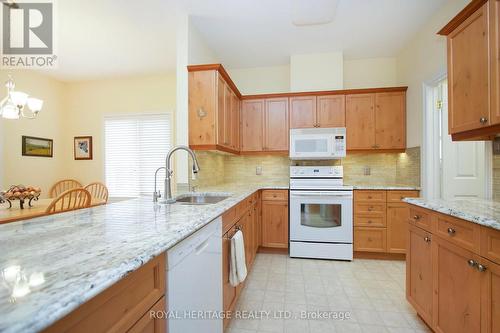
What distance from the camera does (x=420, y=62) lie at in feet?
8.93

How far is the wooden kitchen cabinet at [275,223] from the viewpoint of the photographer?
296 centimetres

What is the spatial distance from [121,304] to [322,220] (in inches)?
102

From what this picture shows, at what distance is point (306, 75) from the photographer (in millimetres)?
3346

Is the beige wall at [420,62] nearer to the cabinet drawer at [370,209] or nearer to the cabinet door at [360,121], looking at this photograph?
the cabinet door at [360,121]

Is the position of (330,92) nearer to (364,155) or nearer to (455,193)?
(364,155)

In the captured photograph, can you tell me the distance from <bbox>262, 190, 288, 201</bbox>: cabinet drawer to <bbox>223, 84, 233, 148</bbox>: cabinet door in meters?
0.80

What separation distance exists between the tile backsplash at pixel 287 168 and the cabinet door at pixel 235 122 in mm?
347

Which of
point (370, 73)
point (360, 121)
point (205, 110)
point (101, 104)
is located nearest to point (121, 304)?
point (205, 110)

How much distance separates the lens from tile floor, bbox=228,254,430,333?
5.36 ft

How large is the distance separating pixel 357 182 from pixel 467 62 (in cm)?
214

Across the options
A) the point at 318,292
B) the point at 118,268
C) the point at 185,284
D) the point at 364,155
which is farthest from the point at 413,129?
the point at 118,268

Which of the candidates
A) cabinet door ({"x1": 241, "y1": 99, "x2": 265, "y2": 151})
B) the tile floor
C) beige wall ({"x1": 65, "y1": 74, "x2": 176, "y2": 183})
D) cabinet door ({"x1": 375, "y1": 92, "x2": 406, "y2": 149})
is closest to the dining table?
beige wall ({"x1": 65, "y1": 74, "x2": 176, "y2": 183})

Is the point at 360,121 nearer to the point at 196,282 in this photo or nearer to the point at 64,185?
the point at 196,282

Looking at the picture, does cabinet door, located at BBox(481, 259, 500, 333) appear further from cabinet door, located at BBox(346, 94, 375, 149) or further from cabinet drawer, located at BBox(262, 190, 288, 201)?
cabinet door, located at BBox(346, 94, 375, 149)
